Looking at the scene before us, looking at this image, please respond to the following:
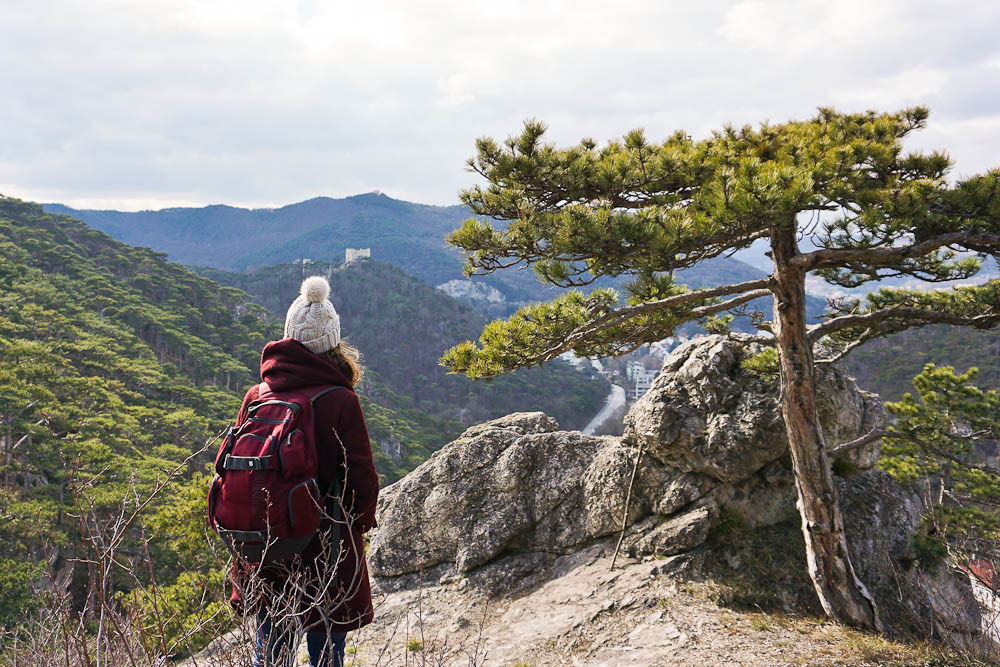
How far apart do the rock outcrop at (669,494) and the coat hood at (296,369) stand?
11.4 feet

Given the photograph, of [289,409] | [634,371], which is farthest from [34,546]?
[634,371]

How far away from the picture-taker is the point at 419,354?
63.5m

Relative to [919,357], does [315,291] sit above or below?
above

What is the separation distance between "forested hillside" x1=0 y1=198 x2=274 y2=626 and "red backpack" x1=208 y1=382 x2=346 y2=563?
0.67ft

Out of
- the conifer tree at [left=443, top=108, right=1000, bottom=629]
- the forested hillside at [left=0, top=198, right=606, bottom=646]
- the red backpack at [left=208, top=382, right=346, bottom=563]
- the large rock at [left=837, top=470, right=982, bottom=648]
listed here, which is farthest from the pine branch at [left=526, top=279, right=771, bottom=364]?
the forested hillside at [left=0, top=198, right=606, bottom=646]

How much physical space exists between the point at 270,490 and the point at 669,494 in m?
3.87

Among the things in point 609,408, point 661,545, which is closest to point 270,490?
point 661,545

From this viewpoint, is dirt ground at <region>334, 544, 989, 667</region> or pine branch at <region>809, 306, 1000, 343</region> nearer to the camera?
dirt ground at <region>334, 544, 989, 667</region>

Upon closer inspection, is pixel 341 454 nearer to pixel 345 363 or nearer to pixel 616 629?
pixel 345 363

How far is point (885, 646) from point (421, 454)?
3274 centimetres

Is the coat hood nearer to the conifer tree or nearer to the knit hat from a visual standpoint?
the knit hat

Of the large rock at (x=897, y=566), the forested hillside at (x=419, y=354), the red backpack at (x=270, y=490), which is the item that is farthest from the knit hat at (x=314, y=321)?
the forested hillside at (x=419, y=354)

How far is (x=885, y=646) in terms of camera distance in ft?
11.6

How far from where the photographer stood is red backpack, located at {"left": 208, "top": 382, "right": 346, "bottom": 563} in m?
1.94
